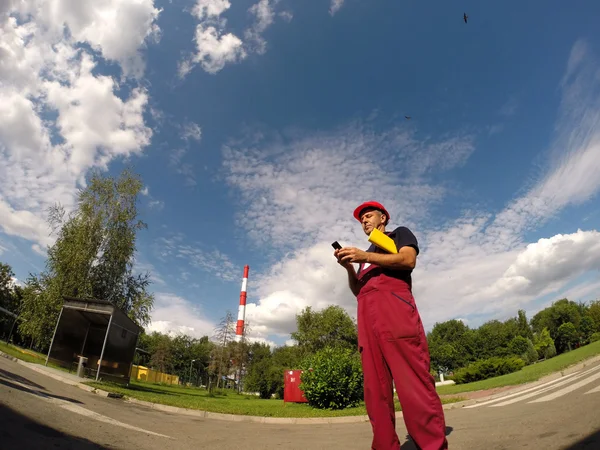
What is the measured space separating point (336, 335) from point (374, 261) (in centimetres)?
4519

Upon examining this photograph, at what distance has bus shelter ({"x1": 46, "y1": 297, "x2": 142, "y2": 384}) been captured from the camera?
14.3 m

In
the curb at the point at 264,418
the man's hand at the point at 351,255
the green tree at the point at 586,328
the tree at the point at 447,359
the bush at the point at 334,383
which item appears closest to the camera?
the man's hand at the point at 351,255

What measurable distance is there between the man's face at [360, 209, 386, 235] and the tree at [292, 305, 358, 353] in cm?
4361

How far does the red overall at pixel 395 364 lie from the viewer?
1.99m

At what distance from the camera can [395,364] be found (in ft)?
6.98

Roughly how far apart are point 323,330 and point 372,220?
44.1m

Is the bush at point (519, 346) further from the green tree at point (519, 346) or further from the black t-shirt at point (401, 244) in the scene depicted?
the black t-shirt at point (401, 244)

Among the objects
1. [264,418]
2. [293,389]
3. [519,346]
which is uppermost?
[519,346]

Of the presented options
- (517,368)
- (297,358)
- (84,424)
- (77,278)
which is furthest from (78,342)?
(297,358)

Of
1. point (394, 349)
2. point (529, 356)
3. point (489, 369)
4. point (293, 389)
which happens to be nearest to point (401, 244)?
point (394, 349)

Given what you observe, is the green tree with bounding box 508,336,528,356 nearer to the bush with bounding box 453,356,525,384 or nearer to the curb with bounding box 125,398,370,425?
the bush with bounding box 453,356,525,384

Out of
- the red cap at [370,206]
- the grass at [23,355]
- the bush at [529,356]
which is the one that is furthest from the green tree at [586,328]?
the grass at [23,355]

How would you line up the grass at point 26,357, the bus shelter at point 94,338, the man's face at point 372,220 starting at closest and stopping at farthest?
the man's face at point 372,220 → the bus shelter at point 94,338 → the grass at point 26,357

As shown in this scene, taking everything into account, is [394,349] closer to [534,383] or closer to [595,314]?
[534,383]
